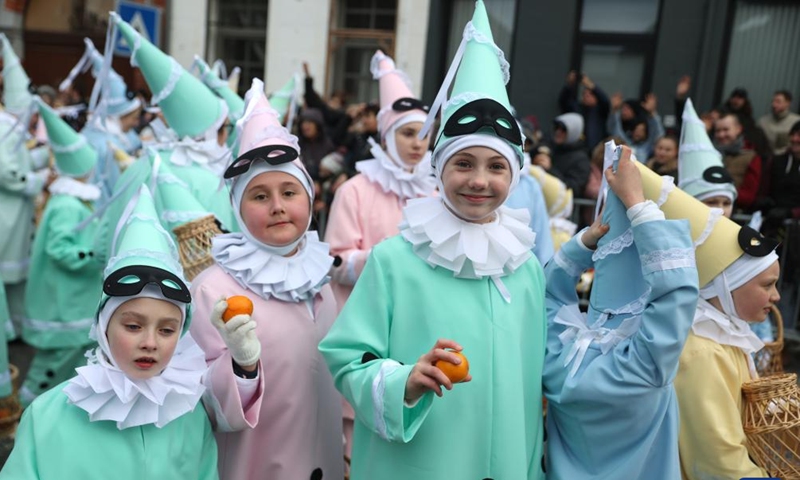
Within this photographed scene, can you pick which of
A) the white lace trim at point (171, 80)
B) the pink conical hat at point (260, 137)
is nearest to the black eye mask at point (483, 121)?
the pink conical hat at point (260, 137)

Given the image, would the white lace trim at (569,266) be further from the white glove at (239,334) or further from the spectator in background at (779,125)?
the spectator in background at (779,125)

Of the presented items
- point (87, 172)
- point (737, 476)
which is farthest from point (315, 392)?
point (87, 172)

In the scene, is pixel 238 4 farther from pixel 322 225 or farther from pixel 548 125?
pixel 322 225

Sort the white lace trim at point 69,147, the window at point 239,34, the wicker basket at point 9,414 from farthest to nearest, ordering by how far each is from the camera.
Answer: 1. the window at point 239,34
2. the white lace trim at point 69,147
3. the wicker basket at point 9,414

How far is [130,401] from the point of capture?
7.50 feet

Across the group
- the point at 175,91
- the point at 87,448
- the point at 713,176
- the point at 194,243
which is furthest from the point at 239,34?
the point at 87,448

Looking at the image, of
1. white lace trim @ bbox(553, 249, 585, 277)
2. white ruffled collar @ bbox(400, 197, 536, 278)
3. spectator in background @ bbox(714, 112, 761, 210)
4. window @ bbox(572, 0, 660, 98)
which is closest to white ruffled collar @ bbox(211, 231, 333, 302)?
white ruffled collar @ bbox(400, 197, 536, 278)

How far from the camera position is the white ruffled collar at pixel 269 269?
272 centimetres

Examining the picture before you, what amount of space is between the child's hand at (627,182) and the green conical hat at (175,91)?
3016 millimetres

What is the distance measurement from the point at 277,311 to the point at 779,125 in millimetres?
7181

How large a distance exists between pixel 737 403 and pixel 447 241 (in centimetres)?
128

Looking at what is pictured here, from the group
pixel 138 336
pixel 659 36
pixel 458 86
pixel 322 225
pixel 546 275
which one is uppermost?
pixel 659 36

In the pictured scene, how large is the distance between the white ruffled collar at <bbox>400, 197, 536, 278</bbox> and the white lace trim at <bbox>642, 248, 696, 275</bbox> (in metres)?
0.44

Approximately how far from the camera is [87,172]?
5430 millimetres
